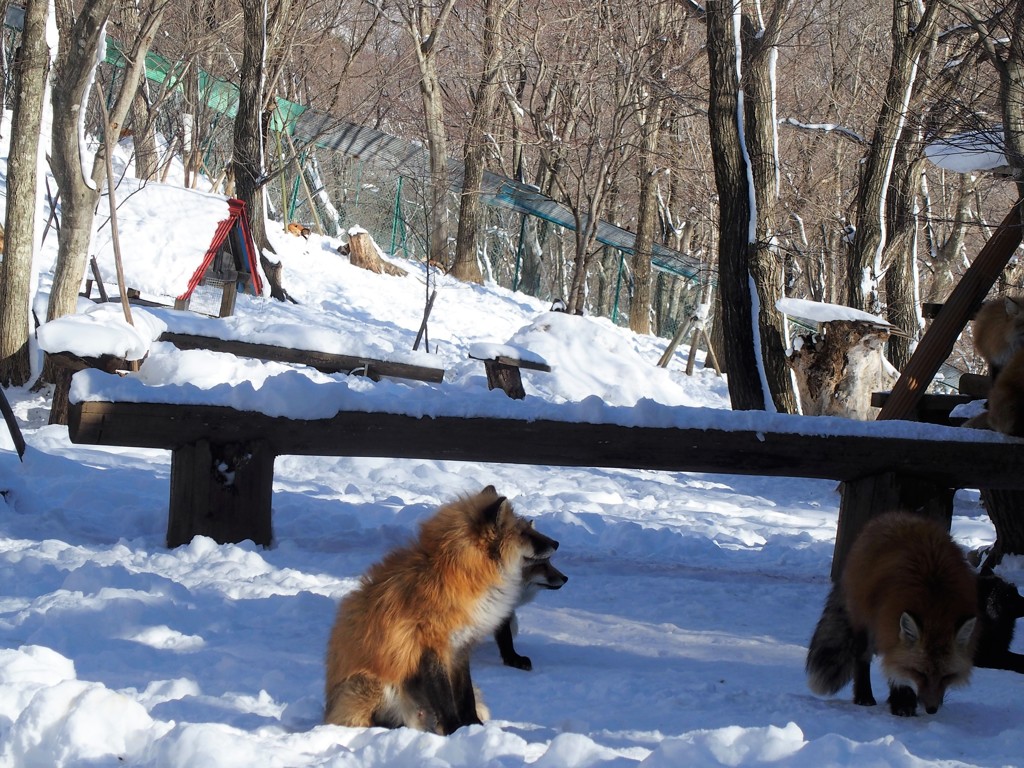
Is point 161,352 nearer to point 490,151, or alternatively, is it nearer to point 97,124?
point 97,124

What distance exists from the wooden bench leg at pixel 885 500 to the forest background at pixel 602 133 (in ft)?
5.50

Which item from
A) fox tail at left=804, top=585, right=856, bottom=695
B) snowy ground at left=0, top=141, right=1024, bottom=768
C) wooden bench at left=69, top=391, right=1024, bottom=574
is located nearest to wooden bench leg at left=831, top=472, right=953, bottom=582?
wooden bench at left=69, top=391, right=1024, bottom=574

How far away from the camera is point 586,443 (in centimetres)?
630

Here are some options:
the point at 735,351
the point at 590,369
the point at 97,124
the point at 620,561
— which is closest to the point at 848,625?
the point at 620,561

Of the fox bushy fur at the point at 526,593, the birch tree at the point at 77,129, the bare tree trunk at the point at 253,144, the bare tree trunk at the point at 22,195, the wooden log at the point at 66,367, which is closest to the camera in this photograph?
the fox bushy fur at the point at 526,593

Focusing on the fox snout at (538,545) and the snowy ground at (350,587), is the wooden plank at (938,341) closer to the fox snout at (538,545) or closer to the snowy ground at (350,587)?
the snowy ground at (350,587)

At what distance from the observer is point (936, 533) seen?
4172 mm

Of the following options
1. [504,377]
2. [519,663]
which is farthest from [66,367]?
[519,663]

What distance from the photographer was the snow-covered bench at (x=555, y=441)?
6230mm

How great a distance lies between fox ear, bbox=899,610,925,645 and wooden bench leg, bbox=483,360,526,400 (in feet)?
33.1

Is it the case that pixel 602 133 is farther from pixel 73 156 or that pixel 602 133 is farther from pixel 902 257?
pixel 73 156

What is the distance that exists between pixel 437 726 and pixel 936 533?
89.6 inches

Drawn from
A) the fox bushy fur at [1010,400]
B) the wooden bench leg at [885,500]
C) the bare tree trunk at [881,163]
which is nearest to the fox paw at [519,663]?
the wooden bench leg at [885,500]

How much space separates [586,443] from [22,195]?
7.93m
